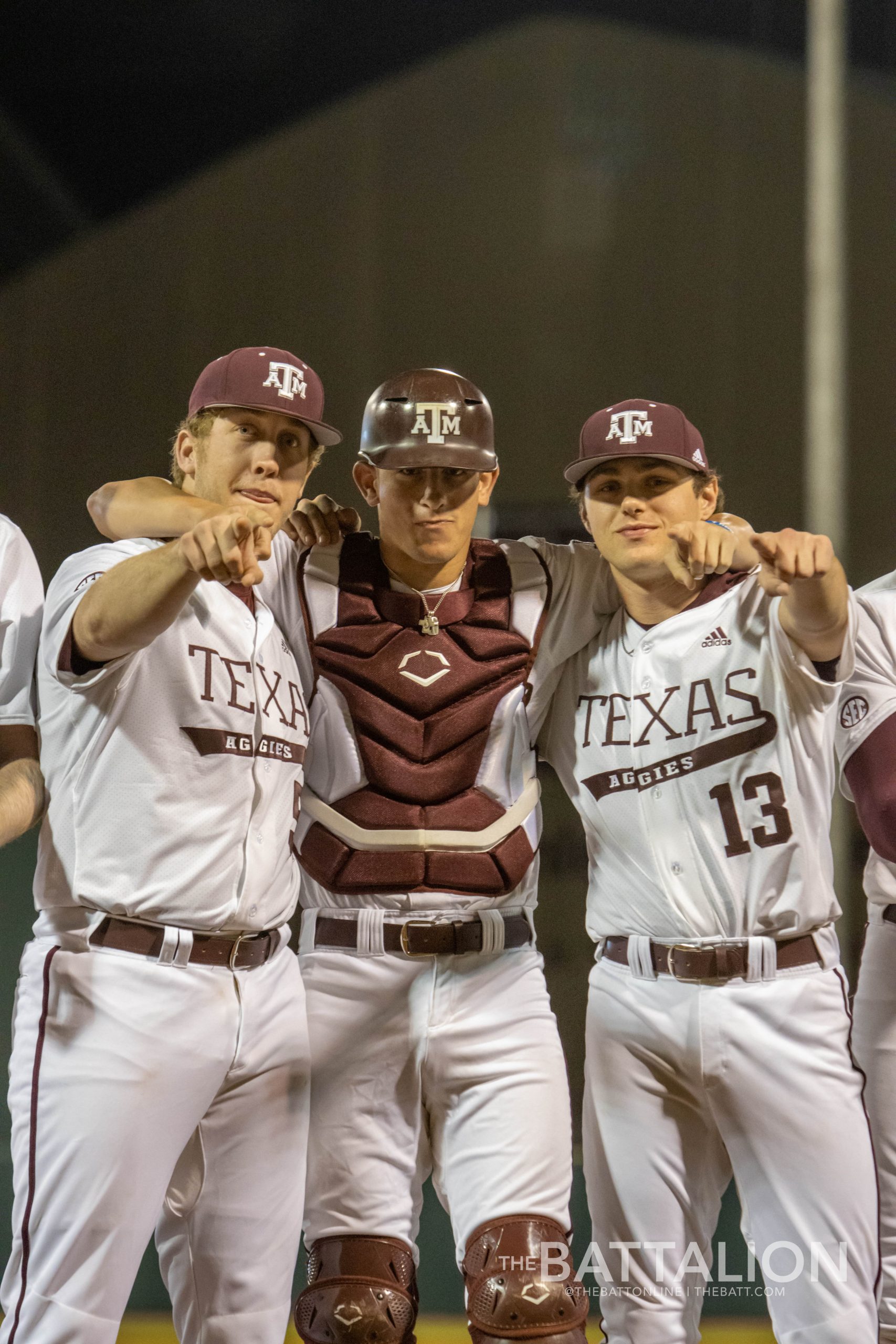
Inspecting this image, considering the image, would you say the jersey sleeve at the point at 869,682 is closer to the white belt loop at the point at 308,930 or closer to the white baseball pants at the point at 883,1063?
the white baseball pants at the point at 883,1063

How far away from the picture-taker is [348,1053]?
2.10m

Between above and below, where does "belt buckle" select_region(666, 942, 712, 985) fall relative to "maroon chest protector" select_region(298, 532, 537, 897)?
below

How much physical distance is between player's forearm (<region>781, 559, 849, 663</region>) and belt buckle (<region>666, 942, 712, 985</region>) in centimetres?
54

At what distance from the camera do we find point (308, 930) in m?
2.21

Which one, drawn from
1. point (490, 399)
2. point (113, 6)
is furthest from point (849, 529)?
point (113, 6)

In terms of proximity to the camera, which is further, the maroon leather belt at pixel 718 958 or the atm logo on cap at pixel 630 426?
the atm logo on cap at pixel 630 426

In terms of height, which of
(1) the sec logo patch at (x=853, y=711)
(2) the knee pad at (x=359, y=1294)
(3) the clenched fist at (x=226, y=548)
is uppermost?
(1) the sec logo patch at (x=853, y=711)

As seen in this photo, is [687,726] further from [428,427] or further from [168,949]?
[168,949]

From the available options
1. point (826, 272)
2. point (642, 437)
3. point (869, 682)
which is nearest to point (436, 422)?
point (642, 437)

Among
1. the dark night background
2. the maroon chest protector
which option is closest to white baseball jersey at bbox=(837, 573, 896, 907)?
the maroon chest protector

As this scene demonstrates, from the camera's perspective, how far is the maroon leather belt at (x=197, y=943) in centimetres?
187

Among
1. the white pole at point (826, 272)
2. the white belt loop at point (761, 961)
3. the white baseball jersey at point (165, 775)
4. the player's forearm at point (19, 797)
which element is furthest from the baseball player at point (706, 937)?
the white pole at point (826, 272)

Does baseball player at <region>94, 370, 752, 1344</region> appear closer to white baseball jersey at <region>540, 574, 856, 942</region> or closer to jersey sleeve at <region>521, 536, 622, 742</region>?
jersey sleeve at <region>521, 536, 622, 742</region>

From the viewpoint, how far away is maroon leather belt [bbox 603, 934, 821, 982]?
7.00 feet
